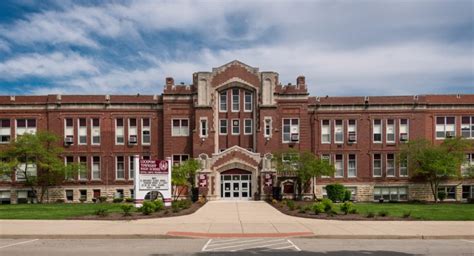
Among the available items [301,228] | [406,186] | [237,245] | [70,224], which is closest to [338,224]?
[301,228]

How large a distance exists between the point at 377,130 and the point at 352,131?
276cm

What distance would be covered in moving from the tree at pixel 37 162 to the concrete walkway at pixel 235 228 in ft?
80.6

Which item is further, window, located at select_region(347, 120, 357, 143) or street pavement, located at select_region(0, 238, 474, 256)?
window, located at select_region(347, 120, 357, 143)

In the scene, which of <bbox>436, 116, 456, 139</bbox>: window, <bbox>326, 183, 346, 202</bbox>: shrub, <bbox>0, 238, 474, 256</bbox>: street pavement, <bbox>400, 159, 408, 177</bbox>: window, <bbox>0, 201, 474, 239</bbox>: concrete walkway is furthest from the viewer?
<bbox>400, 159, 408, 177</bbox>: window

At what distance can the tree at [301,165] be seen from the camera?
43.8 meters

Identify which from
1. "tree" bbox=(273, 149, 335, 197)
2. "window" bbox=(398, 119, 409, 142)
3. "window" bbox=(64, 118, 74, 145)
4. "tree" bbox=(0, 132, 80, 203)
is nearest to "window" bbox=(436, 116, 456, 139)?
"window" bbox=(398, 119, 409, 142)

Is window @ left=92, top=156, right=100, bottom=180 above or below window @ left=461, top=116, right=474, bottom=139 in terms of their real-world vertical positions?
below

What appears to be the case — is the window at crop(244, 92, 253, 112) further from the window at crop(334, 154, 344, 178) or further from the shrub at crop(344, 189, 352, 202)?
the shrub at crop(344, 189, 352, 202)

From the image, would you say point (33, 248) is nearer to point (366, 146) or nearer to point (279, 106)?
point (279, 106)

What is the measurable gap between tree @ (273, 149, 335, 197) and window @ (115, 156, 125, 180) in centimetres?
1705

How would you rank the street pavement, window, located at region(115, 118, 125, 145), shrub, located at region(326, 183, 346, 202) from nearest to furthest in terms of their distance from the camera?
the street pavement → shrub, located at region(326, 183, 346, 202) → window, located at region(115, 118, 125, 145)

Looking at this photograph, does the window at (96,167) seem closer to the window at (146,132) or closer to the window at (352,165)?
the window at (146,132)

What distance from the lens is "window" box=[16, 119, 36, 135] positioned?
50281 millimetres

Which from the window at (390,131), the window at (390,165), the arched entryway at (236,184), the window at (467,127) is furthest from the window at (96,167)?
the window at (467,127)
